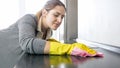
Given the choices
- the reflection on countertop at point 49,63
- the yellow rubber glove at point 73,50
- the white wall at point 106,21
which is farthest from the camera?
the white wall at point 106,21

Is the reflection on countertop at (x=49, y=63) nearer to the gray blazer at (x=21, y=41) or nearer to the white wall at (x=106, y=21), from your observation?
the gray blazer at (x=21, y=41)

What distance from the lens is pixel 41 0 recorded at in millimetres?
2469

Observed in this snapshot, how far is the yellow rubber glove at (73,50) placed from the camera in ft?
2.55

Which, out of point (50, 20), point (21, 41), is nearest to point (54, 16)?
point (50, 20)

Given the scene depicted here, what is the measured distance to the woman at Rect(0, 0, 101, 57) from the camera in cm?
81

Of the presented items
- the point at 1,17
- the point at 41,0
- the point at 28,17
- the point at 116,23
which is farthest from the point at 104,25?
the point at 1,17

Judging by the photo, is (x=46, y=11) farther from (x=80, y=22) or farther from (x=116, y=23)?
(x=80, y=22)

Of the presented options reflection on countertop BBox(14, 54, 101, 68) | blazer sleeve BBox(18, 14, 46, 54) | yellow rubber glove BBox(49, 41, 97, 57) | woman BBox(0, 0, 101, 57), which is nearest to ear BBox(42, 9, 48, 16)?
woman BBox(0, 0, 101, 57)

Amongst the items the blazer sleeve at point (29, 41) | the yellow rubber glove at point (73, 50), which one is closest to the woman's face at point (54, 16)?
the blazer sleeve at point (29, 41)

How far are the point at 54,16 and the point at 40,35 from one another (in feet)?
0.43

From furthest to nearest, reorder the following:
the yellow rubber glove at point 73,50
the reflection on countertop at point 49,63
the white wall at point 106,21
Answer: the white wall at point 106,21 → the yellow rubber glove at point 73,50 → the reflection on countertop at point 49,63

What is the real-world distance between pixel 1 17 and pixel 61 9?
5.39 ft

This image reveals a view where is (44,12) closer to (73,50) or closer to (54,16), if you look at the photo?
(54,16)

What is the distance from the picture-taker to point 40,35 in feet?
3.58
